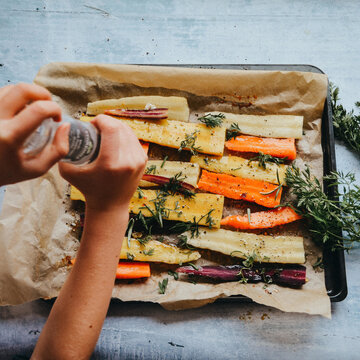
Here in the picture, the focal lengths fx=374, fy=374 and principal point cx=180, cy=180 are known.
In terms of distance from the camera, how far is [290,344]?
2.44m


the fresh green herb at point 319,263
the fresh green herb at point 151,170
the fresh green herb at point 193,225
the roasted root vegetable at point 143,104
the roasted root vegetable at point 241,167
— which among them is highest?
the roasted root vegetable at point 143,104

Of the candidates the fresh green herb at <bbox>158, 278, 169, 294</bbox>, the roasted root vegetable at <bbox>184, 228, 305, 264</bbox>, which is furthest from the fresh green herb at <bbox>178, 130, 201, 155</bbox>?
the fresh green herb at <bbox>158, 278, 169, 294</bbox>

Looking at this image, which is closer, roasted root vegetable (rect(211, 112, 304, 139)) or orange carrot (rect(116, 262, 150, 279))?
orange carrot (rect(116, 262, 150, 279))

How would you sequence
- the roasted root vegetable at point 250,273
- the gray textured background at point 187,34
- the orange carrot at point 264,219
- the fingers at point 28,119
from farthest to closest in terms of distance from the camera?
1. the gray textured background at point 187,34
2. the orange carrot at point 264,219
3. the roasted root vegetable at point 250,273
4. the fingers at point 28,119

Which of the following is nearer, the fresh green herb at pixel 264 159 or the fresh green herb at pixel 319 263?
the fresh green herb at pixel 319 263

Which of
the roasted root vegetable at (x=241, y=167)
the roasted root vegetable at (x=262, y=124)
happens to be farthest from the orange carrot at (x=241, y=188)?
the roasted root vegetable at (x=262, y=124)

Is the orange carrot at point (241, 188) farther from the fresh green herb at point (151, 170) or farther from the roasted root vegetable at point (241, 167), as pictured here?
the fresh green herb at point (151, 170)

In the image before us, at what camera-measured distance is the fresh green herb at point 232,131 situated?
8.71 feet

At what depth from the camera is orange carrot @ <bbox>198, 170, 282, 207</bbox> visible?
258cm

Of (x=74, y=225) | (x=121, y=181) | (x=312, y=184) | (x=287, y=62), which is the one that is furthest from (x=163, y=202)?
(x=287, y=62)

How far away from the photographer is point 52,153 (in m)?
1.08

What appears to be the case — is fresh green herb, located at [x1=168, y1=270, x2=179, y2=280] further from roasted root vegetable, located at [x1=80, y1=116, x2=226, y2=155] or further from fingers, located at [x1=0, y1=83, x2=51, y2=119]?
fingers, located at [x1=0, y1=83, x2=51, y2=119]

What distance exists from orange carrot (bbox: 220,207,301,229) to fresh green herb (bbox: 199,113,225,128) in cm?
66

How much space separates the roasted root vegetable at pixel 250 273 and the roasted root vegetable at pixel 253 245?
0.07 m
